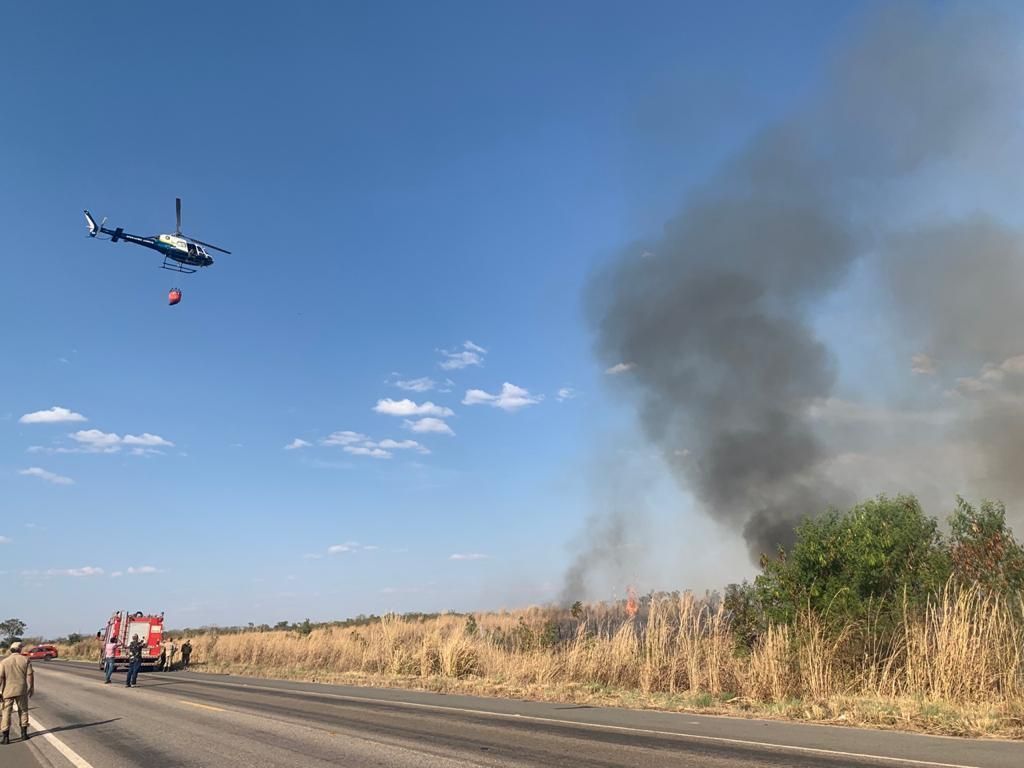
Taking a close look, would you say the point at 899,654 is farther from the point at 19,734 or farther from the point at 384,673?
the point at 384,673

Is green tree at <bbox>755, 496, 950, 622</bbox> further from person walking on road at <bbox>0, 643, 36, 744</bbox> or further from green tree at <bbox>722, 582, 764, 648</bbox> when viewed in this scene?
person walking on road at <bbox>0, 643, 36, 744</bbox>

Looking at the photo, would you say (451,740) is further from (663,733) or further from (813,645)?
(813,645)

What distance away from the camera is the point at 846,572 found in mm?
19234

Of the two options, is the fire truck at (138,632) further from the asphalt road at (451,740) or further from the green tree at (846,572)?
the green tree at (846,572)

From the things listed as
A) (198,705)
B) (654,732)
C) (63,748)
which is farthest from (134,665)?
(654,732)

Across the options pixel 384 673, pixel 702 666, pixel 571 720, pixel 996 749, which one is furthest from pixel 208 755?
pixel 384 673

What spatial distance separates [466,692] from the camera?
18766mm

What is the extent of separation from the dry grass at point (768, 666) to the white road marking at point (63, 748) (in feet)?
31.4

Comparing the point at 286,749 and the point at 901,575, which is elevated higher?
the point at 901,575

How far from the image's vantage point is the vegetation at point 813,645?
1098 cm

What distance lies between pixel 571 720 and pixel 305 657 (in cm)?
2578

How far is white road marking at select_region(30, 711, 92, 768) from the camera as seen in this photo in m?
9.19

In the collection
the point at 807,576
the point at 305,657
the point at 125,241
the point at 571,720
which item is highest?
the point at 125,241

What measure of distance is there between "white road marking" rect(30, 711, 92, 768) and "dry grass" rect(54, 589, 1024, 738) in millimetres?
9578
